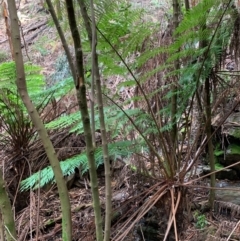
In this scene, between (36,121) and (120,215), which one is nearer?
(36,121)

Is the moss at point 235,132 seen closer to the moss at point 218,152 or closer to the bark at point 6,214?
the moss at point 218,152

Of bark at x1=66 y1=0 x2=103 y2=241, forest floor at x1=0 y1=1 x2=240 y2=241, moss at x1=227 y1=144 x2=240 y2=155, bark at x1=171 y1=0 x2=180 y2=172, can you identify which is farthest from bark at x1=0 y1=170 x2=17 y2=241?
moss at x1=227 y1=144 x2=240 y2=155

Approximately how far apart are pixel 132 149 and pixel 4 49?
6.19 m

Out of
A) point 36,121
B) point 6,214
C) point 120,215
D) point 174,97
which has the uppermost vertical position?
point 36,121

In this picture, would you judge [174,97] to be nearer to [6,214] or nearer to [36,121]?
[36,121]

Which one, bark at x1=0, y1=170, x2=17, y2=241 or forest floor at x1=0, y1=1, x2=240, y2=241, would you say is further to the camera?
forest floor at x1=0, y1=1, x2=240, y2=241

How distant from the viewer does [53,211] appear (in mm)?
Answer: 2469

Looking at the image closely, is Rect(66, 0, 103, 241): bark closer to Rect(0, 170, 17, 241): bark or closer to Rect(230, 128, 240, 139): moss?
Rect(0, 170, 17, 241): bark

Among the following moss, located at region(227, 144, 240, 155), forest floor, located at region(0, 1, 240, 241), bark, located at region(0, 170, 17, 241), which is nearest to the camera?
bark, located at region(0, 170, 17, 241)

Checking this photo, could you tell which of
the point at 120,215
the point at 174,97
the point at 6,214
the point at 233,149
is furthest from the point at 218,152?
the point at 6,214

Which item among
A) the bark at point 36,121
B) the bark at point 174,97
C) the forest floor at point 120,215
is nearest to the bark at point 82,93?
the bark at point 36,121

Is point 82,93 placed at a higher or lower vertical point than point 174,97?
higher

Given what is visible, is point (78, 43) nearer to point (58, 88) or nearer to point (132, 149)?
point (132, 149)

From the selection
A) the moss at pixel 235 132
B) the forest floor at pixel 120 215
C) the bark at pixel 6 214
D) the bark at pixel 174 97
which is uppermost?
the bark at pixel 174 97
